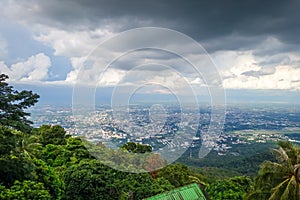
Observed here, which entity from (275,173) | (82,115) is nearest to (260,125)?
(275,173)

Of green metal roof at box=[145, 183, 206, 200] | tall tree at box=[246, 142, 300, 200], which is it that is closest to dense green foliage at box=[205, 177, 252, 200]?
tall tree at box=[246, 142, 300, 200]

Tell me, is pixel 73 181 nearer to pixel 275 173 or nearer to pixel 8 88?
pixel 8 88

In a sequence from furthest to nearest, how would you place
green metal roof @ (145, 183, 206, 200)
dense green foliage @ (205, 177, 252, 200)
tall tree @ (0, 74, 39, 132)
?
1. dense green foliage @ (205, 177, 252, 200)
2. tall tree @ (0, 74, 39, 132)
3. green metal roof @ (145, 183, 206, 200)

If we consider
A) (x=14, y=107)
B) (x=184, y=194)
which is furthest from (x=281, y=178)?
(x=14, y=107)

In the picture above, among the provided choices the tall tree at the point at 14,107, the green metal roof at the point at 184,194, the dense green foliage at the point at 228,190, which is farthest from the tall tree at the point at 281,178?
the tall tree at the point at 14,107

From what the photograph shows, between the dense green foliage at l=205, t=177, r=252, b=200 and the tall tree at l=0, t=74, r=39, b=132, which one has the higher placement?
the tall tree at l=0, t=74, r=39, b=132

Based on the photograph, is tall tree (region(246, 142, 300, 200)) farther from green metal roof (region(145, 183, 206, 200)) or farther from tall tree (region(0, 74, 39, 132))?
tall tree (region(0, 74, 39, 132))
